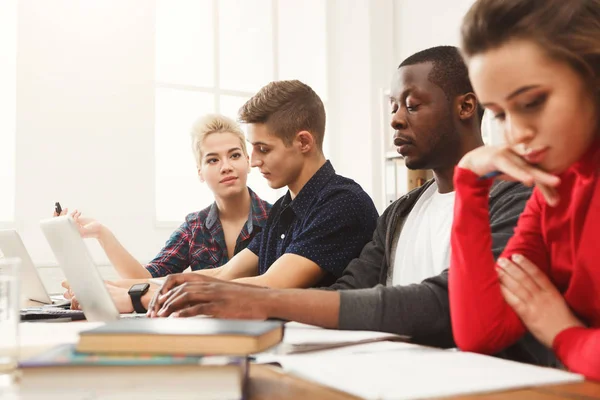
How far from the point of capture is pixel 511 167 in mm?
848

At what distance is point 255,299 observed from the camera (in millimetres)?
960

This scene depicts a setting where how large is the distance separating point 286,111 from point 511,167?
3.74 ft

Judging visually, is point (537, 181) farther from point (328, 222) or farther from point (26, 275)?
point (26, 275)

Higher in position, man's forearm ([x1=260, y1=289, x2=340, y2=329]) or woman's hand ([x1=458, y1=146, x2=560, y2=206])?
woman's hand ([x1=458, y1=146, x2=560, y2=206])

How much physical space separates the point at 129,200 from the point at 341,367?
285 centimetres

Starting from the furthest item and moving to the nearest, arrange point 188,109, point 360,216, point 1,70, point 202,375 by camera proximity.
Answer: point 188,109
point 1,70
point 360,216
point 202,375

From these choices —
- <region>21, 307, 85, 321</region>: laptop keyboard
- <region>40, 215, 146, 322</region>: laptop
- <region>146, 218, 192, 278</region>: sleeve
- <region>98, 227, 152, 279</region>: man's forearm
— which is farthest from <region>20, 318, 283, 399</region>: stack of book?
<region>146, 218, 192, 278</region>: sleeve

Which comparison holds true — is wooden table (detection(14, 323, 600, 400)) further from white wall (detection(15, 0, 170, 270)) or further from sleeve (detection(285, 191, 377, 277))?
white wall (detection(15, 0, 170, 270))

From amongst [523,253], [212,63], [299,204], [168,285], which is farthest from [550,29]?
[212,63]

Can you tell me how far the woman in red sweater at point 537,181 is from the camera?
808mm

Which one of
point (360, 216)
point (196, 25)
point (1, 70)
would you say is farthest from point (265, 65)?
point (360, 216)

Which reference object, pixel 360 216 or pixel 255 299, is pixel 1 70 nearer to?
pixel 360 216

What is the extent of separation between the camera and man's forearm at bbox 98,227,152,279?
7.55 feet

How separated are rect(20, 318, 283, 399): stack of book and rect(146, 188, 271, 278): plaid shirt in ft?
5.82
